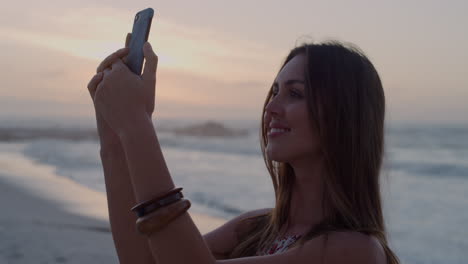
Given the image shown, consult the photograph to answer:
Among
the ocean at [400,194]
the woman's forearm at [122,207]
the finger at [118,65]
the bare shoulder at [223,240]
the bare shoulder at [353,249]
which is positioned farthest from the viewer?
the ocean at [400,194]

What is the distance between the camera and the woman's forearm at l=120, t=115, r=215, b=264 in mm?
1408

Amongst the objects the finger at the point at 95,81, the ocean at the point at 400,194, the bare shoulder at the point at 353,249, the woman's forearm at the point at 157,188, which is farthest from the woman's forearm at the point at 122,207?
the ocean at the point at 400,194

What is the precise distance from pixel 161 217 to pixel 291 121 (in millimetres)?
737

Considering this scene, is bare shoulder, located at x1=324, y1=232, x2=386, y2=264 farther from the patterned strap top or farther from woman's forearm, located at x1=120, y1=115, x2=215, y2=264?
woman's forearm, located at x1=120, y1=115, x2=215, y2=264

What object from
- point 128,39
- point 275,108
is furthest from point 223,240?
point 128,39

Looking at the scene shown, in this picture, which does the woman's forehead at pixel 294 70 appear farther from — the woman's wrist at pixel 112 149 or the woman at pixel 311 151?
the woman's wrist at pixel 112 149

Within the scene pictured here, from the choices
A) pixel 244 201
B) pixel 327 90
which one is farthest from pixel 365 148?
pixel 244 201

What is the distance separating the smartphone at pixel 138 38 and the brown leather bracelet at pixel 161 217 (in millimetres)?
A: 452

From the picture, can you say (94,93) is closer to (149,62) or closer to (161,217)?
(149,62)

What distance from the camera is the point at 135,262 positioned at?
6.15 ft

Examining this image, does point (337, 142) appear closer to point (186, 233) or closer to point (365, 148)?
point (365, 148)

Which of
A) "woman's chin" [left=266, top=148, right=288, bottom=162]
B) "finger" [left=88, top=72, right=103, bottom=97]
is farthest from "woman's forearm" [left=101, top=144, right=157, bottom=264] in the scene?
"woman's chin" [left=266, top=148, right=288, bottom=162]

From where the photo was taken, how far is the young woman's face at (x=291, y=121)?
191cm

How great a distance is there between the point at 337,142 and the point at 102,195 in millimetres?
9254
